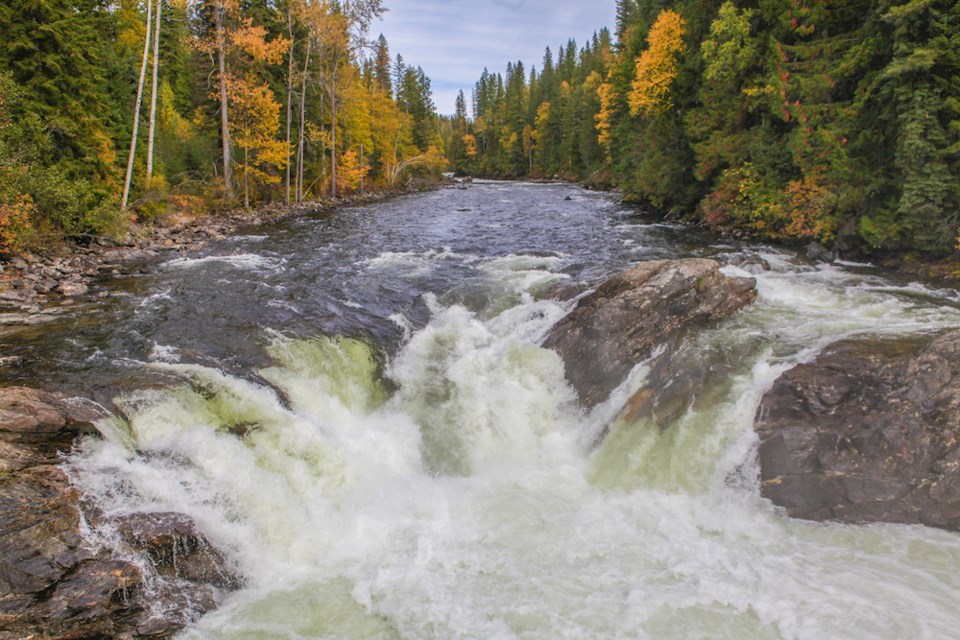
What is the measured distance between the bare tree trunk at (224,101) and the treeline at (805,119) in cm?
2190

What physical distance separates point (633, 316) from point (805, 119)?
40.0ft

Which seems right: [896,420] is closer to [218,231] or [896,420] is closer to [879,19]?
[879,19]

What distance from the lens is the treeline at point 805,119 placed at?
13.4 meters

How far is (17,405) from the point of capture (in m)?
6.96

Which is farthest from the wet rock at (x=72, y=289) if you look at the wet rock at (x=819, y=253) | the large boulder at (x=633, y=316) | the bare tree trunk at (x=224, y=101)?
the wet rock at (x=819, y=253)

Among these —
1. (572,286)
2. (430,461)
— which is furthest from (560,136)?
(430,461)

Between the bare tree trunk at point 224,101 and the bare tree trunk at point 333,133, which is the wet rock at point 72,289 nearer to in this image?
the bare tree trunk at point 224,101

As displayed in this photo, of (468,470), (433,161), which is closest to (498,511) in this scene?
(468,470)

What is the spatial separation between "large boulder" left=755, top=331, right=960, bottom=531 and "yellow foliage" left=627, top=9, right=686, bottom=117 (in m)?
23.3

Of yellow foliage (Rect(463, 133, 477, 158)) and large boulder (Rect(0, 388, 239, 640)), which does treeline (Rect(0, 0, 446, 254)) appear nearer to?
large boulder (Rect(0, 388, 239, 640))

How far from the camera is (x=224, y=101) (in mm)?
26828

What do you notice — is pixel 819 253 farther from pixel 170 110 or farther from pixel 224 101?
pixel 170 110

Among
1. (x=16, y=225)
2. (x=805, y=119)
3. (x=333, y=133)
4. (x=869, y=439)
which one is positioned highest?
(x=333, y=133)

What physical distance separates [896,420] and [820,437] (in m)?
1.06
